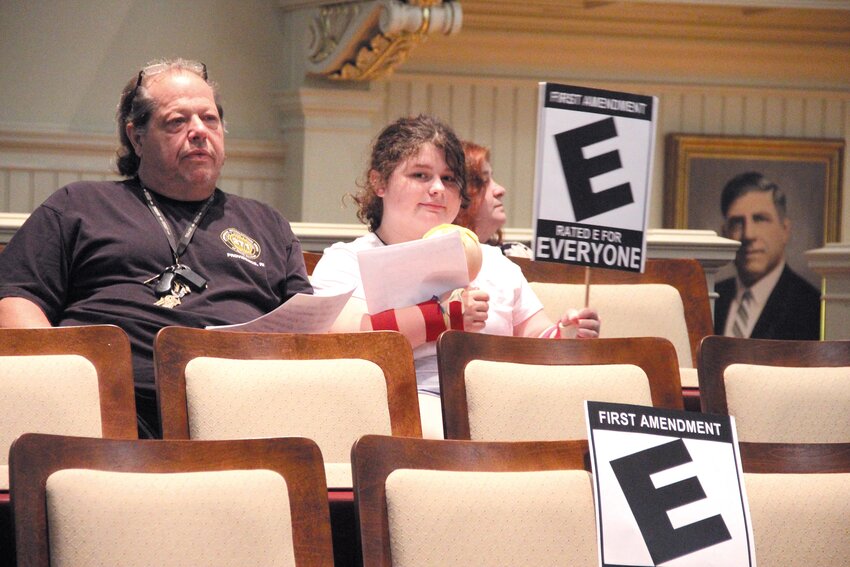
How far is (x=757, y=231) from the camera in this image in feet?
18.3

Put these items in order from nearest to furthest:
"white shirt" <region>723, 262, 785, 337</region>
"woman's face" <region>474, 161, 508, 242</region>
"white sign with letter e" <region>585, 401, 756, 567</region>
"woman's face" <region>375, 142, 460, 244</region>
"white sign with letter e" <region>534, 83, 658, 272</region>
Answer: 1. "white sign with letter e" <region>585, 401, 756, 567</region>
2. "white sign with letter e" <region>534, 83, 658, 272</region>
3. "woman's face" <region>375, 142, 460, 244</region>
4. "woman's face" <region>474, 161, 508, 242</region>
5. "white shirt" <region>723, 262, 785, 337</region>

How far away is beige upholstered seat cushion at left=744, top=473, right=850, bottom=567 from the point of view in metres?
1.80

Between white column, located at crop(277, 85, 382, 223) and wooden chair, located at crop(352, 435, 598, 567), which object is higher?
white column, located at crop(277, 85, 382, 223)

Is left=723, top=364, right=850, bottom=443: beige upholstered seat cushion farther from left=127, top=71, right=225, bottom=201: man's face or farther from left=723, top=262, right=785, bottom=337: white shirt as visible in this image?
left=723, top=262, right=785, bottom=337: white shirt

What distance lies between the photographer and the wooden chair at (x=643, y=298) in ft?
10.5

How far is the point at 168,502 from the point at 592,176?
125cm

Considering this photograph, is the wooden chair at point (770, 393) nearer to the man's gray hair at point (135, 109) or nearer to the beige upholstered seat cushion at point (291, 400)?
the beige upholstered seat cushion at point (291, 400)

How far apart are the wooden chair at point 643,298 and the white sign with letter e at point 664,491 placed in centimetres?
139

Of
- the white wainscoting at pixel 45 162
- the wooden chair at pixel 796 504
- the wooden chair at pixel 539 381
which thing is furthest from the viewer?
the white wainscoting at pixel 45 162

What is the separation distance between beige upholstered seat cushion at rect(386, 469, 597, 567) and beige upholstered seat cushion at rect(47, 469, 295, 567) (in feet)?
0.49

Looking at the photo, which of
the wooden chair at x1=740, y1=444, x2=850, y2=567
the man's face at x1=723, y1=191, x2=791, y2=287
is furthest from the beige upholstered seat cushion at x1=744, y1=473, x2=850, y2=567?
the man's face at x1=723, y1=191, x2=791, y2=287

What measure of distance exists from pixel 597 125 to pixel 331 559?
1.18 m

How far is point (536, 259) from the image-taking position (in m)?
2.53

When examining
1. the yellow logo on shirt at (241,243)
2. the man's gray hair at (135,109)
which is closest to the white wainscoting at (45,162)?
the man's gray hair at (135,109)
